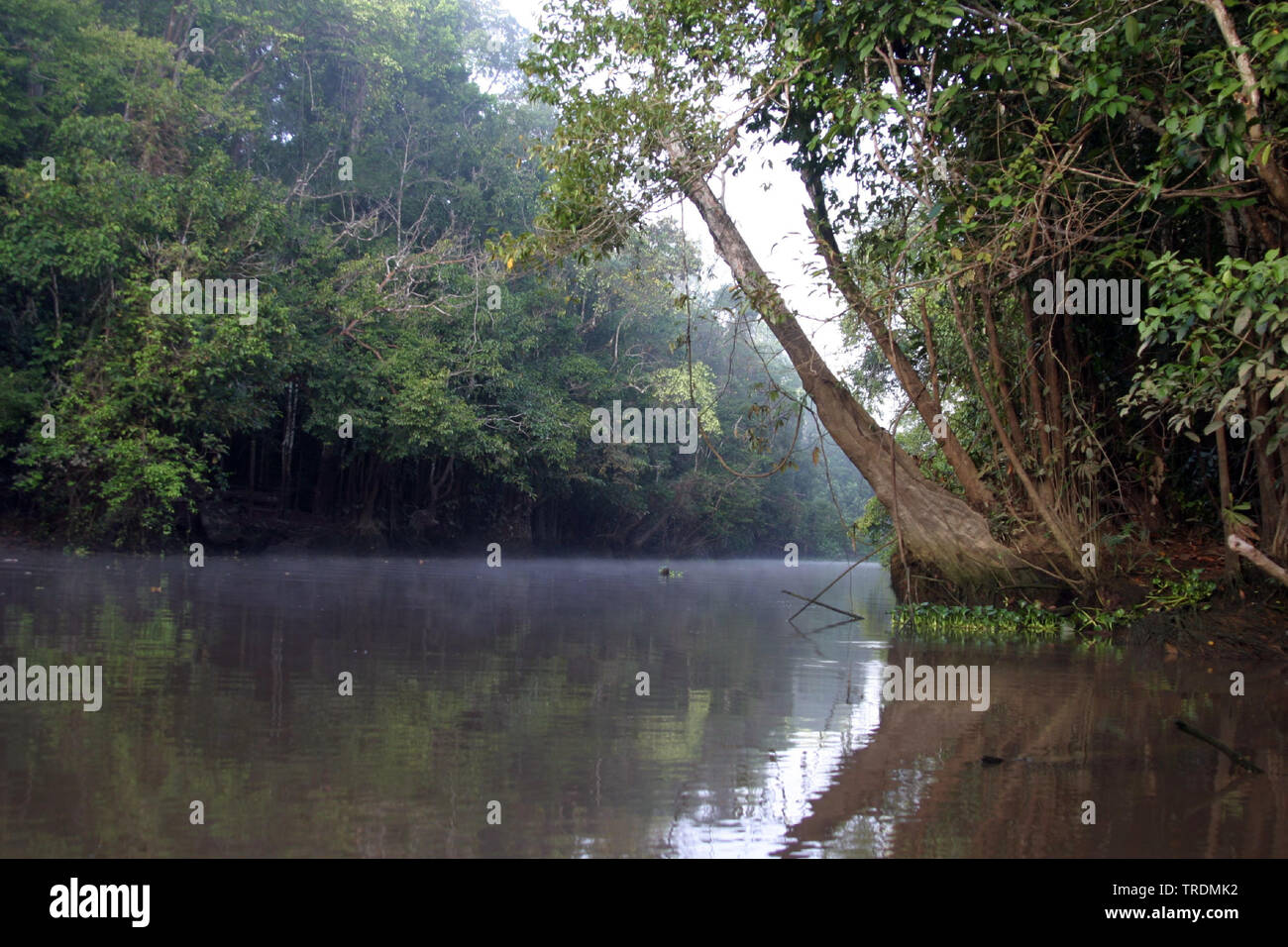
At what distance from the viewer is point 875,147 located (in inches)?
321

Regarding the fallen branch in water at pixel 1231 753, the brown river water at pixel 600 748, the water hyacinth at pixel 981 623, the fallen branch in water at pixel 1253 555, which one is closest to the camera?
the brown river water at pixel 600 748

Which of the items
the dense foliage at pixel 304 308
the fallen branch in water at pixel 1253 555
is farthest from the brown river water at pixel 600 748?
the dense foliage at pixel 304 308

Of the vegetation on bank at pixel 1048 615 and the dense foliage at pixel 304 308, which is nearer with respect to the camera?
the vegetation on bank at pixel 1048 615

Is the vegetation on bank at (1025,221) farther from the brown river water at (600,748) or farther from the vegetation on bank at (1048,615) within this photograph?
the brown river water at (600,748)

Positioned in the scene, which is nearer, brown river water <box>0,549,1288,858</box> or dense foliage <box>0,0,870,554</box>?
brown river water <box>0,549,1288,858</box>

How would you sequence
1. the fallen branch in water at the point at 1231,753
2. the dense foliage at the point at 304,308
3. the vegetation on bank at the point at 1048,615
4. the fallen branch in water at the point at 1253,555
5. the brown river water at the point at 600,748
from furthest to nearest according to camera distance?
the dense foliage at the point at 304,308 → the vegetation on bank at the point at 1048,615 → the fallen branch in water at the point at 1253,555 → the fallen branch in water at the point at 1231,753 → the brown river water at the point at 600,748

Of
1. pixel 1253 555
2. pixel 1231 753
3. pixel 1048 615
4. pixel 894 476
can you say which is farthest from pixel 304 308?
pixel 1231 753

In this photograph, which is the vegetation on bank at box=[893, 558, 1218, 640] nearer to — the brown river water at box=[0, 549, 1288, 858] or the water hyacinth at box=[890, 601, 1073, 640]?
the water hyacinth at box=[890, 601, 1073, 640]

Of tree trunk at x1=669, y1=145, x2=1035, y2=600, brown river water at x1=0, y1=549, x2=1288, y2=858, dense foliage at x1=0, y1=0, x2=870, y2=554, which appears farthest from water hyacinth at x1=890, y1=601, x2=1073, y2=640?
dense foliage at x1=0, y1=0, x2=870, y2=554

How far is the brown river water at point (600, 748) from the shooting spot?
3.44 m

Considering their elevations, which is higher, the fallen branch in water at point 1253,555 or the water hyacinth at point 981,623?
the fallen branch in water at point 1253,555

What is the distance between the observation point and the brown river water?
11.3ft

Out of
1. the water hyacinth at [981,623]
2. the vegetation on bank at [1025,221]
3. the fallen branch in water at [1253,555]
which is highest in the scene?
the vegetation on bank at [1025,221]

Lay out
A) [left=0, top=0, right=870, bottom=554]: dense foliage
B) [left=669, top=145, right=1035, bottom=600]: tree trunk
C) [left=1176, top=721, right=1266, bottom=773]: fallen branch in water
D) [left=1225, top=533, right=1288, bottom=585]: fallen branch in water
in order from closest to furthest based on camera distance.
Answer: [left=1176, top=721, right=1266, bottom=773]: fallen branch in water
[left=1225, top=533, right=1288, bottom=585]: fallen branch in water
[left=669, top=145, right=1035, bottom=600]: tree trunk
[left=0, top=0, right=870, bottom=554]: dense foliage
